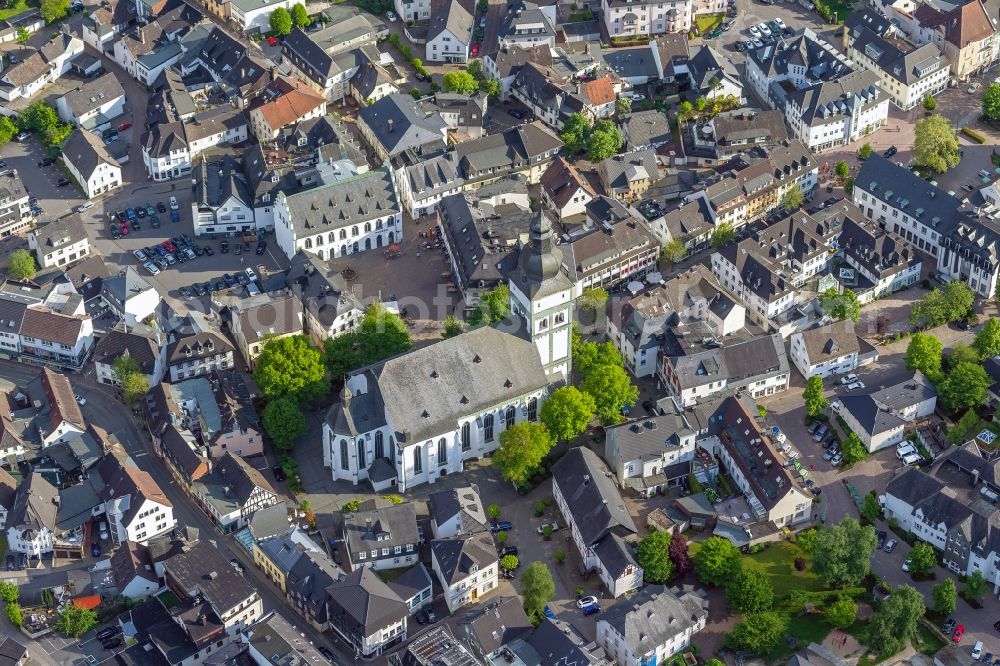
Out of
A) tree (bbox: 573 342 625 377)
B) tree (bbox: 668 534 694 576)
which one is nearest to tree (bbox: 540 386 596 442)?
tree (bbox: 573 342 625 377)

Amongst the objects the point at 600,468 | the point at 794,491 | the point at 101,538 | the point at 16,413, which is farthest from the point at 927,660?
the point at 16,413

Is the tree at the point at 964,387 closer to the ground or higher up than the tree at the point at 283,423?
higher up

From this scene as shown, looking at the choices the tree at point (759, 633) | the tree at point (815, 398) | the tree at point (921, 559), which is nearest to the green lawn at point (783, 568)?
the tree at point (759, 633)

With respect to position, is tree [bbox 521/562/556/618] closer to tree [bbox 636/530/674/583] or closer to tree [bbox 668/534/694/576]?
tree [bbox 636/530/674/583]

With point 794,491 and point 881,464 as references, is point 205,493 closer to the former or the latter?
point 794,491

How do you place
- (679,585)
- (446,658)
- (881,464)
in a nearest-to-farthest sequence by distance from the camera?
(446,658) < (679,585) < (881,464)

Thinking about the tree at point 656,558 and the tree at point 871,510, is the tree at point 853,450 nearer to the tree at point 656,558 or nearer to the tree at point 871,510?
the tree at point 871,510

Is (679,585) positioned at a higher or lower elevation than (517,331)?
lower
